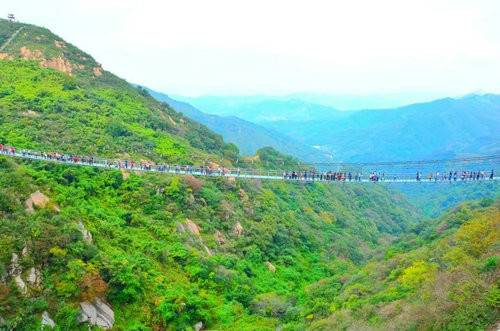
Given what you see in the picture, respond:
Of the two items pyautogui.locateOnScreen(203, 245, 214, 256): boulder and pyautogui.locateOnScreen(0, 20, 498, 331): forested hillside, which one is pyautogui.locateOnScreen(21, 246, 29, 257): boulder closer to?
pyautogui.locateOnScreen(0, 20, 498, 331): forested hillside

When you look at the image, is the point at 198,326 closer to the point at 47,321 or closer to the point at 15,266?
the point at 47,321

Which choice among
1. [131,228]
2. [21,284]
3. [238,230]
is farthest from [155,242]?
[21,284]

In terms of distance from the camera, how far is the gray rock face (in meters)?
20.7

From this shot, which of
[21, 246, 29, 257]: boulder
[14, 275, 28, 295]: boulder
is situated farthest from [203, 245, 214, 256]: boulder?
[14, 275, 28, 295]: boulder

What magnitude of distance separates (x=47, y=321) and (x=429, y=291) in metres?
14.4

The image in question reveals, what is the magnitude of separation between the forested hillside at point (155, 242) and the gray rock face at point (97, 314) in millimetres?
57

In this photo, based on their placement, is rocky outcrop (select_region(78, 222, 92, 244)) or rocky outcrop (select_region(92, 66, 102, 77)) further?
rocky outcrop (select_region(92, 66, 102, 77))

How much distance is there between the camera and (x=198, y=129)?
6266 cm

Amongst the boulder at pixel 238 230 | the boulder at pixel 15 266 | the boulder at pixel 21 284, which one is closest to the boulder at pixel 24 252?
the boulder at pixel 15 266

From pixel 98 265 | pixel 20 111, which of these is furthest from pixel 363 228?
pixel 98 265

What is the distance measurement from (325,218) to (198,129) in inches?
732

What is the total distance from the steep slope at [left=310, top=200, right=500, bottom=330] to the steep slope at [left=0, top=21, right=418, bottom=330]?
121 inches

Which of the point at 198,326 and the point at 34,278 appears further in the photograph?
the point at 198,326

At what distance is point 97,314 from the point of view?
21.3 meters
